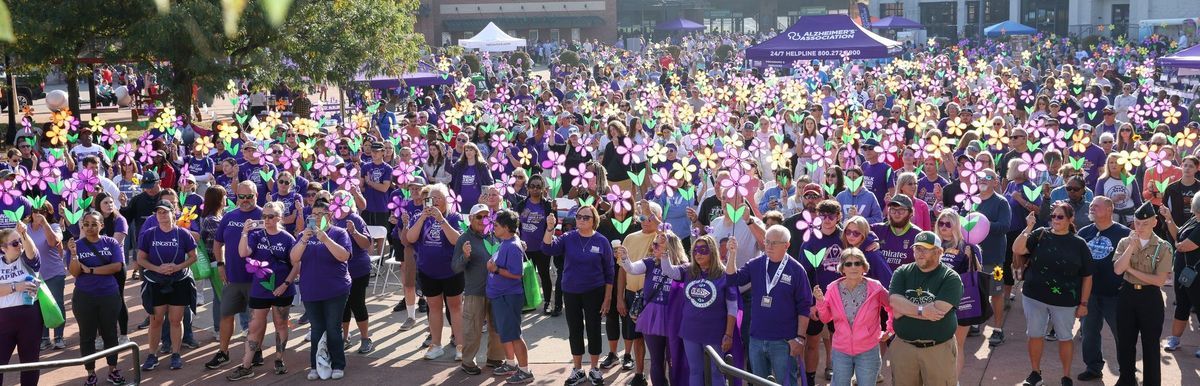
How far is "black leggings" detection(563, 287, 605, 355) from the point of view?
8.02m

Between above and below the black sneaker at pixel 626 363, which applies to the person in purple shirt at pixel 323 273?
above

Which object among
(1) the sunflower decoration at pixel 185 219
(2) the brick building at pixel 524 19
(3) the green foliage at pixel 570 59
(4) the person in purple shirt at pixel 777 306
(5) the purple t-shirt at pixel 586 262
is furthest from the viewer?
(2) the brick building at pixel 524 19

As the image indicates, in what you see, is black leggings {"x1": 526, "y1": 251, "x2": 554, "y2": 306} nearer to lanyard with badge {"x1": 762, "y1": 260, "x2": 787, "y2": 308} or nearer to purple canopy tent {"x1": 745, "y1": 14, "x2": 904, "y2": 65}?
lanyard with badge {"x1": 762, "y1": 260, "x2": 787, "y2": 308}

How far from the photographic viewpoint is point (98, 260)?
8.20m

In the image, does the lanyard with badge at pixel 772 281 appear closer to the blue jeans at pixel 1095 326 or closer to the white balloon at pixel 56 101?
the blue jeans at pixel 1095 326

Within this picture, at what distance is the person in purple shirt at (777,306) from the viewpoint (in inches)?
268

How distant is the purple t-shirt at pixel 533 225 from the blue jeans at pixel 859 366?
368cm

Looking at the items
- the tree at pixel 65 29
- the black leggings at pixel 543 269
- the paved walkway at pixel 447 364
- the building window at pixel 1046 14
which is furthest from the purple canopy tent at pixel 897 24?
the black leggings at pixel 543 269

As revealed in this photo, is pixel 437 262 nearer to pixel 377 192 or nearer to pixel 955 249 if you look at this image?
pixel 377 192

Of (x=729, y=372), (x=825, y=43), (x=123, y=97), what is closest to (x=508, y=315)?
(x=729, y=372)

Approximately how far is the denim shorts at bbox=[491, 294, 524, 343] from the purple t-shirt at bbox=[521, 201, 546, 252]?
5.48 feet

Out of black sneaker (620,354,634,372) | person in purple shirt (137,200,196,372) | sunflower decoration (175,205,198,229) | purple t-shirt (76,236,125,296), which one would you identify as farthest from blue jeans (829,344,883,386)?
sunflower decoration (175,205,198,229)

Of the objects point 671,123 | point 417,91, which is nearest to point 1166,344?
point 671,123

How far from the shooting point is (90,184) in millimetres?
11266
